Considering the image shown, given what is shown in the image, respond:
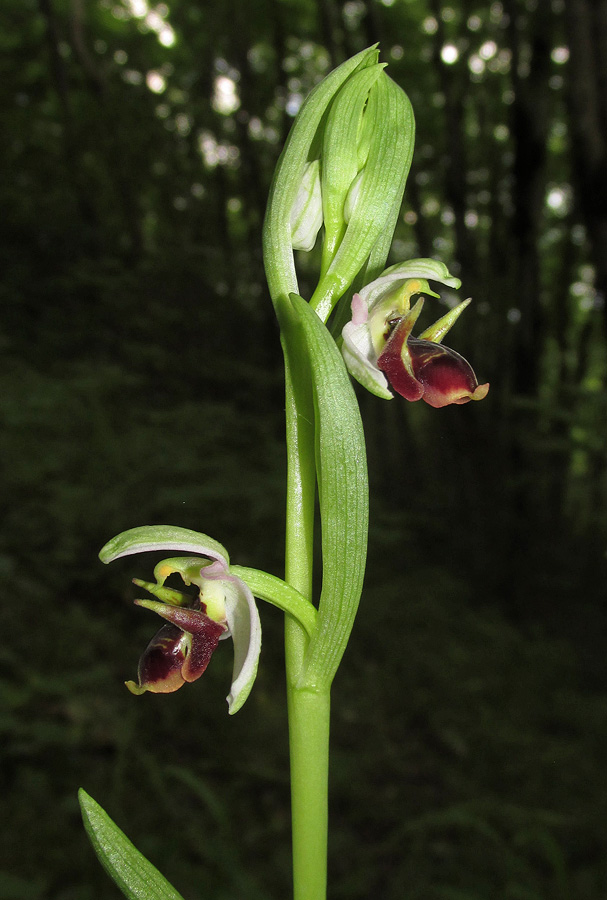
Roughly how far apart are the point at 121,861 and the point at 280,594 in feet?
1.54

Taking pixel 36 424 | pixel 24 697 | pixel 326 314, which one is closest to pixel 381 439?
pixel 36 424

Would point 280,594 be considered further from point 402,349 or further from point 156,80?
point 156,80

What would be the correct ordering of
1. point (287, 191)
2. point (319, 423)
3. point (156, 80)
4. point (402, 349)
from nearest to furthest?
point (319, 423), point (402, 349), point (287, 191), point (156, 80)

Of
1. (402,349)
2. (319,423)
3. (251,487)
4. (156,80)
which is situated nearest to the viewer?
(319,423)

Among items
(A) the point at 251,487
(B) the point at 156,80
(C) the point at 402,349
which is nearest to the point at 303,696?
(C) the point at 402,349

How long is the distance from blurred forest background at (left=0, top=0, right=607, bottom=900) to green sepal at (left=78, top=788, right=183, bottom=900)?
1799 millimetres

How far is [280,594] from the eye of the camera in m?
1.10

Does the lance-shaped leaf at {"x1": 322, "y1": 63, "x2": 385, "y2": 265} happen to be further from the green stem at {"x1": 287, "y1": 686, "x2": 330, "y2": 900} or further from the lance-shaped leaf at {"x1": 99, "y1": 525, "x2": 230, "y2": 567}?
the green stem at {"x1": 287, "y1": 686, "x2": 330, "y2": 900}

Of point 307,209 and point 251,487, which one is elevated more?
point 307,209

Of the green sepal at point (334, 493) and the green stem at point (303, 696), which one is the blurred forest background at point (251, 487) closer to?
the green stem at point (303, 696)

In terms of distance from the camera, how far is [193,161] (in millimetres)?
8859

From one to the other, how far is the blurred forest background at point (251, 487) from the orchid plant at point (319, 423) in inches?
74.0

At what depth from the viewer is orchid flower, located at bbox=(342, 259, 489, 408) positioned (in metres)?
1.10

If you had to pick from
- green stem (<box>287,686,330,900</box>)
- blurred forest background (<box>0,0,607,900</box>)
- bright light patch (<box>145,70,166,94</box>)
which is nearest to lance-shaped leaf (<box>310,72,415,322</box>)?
green stem (<box>287,686,330,900</box>)
